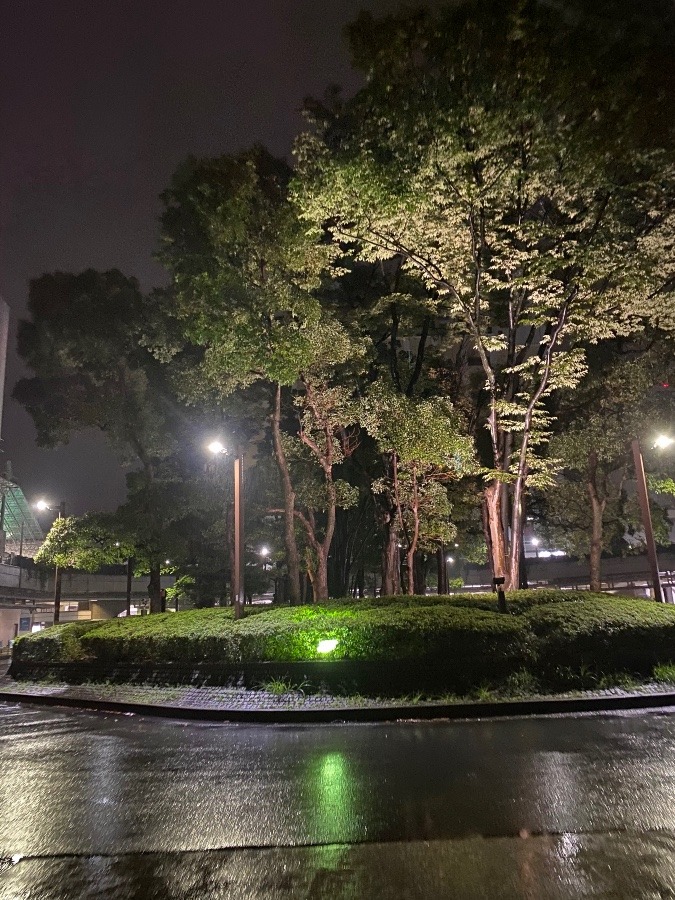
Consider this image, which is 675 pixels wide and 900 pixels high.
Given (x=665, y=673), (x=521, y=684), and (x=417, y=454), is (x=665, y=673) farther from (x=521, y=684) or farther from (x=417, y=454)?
(x=417, y=454)

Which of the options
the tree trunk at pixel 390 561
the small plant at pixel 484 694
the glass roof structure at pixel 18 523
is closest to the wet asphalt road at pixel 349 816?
the small plant at pixel 484 694

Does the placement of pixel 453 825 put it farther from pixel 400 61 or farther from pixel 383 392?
pixel 383 392

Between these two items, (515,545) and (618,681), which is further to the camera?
(515,545)

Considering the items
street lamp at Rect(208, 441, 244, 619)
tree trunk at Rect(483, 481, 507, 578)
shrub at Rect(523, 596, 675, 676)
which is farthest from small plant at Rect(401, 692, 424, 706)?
tree trunk at Rect(483, 481, 507, 578)

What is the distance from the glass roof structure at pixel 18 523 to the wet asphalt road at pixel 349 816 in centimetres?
4807

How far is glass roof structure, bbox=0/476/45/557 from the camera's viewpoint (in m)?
51.3

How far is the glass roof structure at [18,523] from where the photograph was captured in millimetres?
51281

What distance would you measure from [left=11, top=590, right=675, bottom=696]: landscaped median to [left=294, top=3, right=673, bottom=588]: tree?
368cm

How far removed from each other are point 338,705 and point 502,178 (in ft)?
31.7

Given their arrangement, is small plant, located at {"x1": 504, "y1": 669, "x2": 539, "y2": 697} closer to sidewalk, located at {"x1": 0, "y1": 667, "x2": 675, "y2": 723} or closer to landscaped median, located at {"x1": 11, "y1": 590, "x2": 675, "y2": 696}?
landscaped median, located at {"x1": 11, "y1": 590, "x2": 675, "y2": 696}

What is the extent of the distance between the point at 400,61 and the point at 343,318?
8.04 m

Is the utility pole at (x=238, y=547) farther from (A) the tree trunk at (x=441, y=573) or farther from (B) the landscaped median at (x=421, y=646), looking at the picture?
(A) the tree trunk at (x=441, y=573)

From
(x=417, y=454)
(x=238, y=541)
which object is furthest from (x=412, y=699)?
(x=417, y=454)

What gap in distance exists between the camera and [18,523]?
5622 cm
